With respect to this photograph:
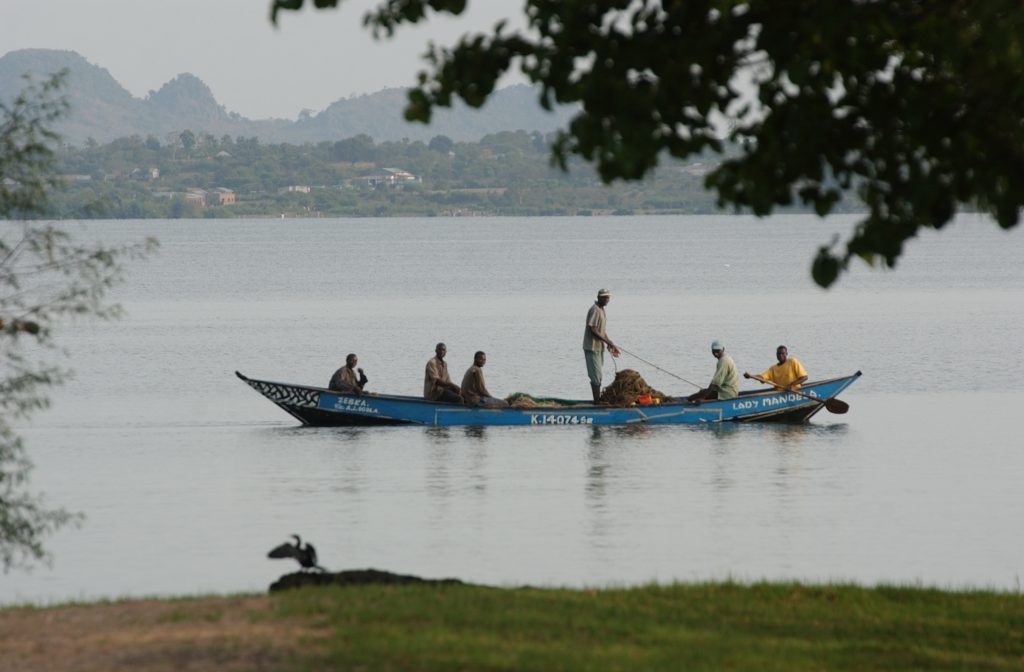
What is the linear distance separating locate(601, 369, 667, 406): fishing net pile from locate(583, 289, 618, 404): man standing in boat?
28 cm

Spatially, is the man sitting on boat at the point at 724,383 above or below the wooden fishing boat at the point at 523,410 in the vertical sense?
above

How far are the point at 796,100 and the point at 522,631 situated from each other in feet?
11.7

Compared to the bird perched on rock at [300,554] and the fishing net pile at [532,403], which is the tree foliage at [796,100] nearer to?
the bird perched on rock at [300,554]

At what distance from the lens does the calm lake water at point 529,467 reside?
60.3 feet

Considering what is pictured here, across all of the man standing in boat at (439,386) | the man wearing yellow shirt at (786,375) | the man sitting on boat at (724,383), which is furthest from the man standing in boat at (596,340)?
the man wearing yellow shirt at (786,375)

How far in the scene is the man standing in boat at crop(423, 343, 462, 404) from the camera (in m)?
30.9

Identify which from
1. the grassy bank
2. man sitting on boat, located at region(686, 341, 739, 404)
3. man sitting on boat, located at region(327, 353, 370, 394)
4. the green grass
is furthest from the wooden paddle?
the grassy bank

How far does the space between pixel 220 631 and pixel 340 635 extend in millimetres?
730

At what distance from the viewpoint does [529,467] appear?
26844mm

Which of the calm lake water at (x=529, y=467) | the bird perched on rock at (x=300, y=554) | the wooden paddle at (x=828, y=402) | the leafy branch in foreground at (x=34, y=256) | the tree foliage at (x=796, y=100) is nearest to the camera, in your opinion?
the tree foliage at (x=796, y=100)

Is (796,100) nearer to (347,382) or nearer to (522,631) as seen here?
(522,631)

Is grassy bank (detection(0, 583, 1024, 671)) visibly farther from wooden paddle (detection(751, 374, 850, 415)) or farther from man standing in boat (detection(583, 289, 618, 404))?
wooden paddle (detection(751, 374, 850, 415))

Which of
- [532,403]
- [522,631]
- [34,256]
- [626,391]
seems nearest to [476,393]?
[532,403]

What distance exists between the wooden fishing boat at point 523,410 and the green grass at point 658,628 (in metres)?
17.2
